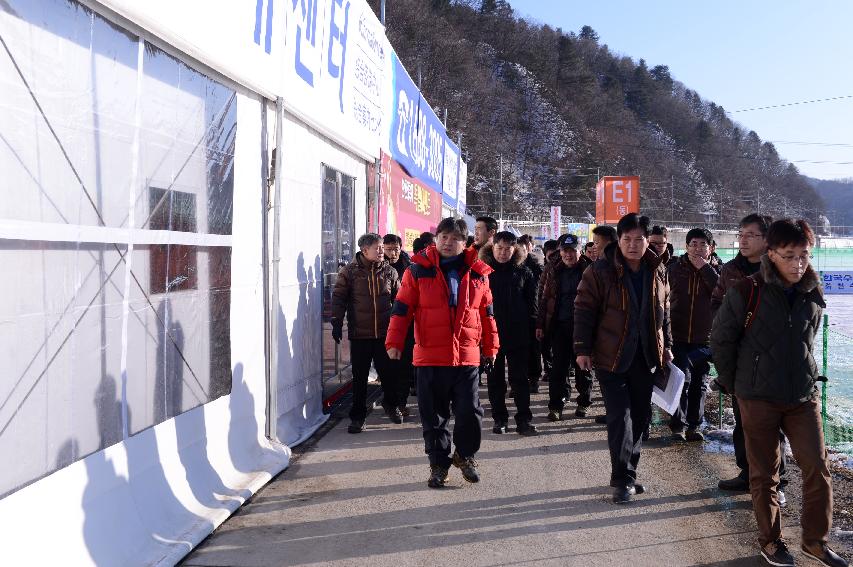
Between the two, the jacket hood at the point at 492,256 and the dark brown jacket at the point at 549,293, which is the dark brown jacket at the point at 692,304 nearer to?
the dark brown jacket at the point at 549,293

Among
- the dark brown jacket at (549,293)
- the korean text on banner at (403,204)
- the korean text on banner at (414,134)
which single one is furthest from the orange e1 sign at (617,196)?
the dark brown jacket at (549,293)

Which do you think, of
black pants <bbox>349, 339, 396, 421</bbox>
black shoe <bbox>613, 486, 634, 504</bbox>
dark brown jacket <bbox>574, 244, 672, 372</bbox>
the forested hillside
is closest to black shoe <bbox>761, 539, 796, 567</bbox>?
black shoe <bbox>613, 486, 634, 504</bbox>

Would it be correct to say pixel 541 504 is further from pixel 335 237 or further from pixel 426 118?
pixel 426 118

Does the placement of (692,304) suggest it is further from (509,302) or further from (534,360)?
(534,360)

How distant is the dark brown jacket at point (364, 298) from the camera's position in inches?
274

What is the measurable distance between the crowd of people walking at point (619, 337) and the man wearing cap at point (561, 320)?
15mm

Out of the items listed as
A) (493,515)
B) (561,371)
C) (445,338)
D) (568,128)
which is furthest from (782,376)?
(568,128)

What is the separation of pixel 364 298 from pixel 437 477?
7.26ft

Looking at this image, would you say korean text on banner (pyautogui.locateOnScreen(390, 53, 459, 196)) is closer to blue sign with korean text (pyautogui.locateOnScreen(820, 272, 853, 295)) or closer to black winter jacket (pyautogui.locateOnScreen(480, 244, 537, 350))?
black winter jacket (pyautogui.locateOnScreen(480, 244, 537, 350))

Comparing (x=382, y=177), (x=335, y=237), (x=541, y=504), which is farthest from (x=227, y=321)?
(x=382, y=177)

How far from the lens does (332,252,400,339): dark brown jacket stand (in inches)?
274

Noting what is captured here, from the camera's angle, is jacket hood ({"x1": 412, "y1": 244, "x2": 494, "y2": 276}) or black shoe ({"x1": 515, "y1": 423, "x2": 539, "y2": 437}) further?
black shoe ({"x1": 515, "y1": 423, "x2": 539, "y2": 437})

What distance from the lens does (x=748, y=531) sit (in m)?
4.37

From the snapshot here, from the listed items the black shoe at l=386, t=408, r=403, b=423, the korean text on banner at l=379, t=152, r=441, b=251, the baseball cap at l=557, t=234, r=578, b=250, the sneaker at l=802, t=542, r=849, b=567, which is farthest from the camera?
the korean text on banner at l=379, t=152, r=441, b=251
